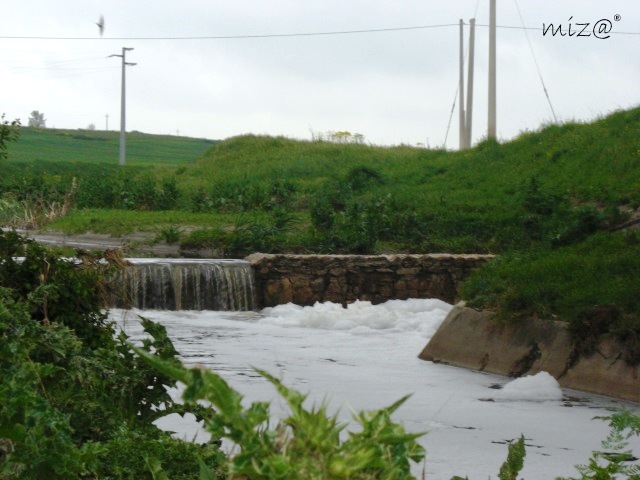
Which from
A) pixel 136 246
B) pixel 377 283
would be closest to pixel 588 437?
pixel 377 283

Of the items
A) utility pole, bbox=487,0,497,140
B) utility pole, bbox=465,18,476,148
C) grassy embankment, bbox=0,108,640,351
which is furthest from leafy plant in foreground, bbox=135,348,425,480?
utility pole, bbox=465,18,476,148

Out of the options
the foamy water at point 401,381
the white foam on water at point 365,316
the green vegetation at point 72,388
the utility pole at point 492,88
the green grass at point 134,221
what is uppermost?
the utility pole at point 492,88

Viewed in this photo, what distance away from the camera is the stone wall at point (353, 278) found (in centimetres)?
1958

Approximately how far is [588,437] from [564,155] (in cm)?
1896

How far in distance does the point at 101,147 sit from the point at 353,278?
71.2m

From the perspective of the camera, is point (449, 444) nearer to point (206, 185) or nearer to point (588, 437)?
point (588, 437)

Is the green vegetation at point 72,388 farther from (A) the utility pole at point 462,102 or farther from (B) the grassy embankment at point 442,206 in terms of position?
(A) the utility pole at point 462,102

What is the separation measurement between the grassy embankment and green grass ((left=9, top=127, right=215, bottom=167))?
42187 mm

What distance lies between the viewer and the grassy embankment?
13945mm

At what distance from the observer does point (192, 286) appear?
1914cm

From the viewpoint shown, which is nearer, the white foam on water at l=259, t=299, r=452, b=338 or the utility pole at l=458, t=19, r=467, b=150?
the white foam on water at l=259, t=299, r=452, b=338

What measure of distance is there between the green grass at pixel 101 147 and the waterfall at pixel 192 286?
5325cm

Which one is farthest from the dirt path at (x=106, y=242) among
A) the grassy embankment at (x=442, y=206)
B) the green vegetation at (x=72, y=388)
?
the green vegetation at (x=72, y=388)

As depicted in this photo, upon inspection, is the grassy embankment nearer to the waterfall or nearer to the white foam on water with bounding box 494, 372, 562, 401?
the white foam on water with bounding box 494, 372, 562, 401
